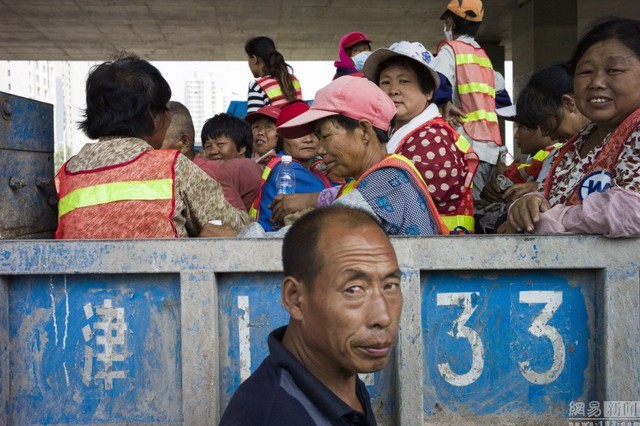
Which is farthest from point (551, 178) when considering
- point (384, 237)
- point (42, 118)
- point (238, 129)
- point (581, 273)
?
point (238, 129)

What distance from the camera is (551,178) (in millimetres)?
2854

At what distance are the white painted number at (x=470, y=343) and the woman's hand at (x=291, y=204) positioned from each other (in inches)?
43.1

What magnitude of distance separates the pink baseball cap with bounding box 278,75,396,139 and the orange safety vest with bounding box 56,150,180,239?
65 cm

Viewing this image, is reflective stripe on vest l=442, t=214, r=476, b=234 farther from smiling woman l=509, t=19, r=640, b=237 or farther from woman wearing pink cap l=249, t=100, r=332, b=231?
woman wearing pink cap l=249, t=100, r=332, b=231

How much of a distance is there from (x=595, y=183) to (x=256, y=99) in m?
3.91

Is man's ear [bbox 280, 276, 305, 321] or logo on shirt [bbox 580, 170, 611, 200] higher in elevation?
logo on shirt [bbox 580, 170, 611, 200]

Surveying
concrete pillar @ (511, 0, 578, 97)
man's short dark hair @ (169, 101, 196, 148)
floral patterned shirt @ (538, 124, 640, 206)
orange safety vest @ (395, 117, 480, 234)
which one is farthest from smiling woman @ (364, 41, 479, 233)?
concrete pillar @ (511, 0, 578, 97)

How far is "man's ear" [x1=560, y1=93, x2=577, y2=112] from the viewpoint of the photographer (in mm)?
3890

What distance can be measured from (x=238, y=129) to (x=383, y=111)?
2638 mm

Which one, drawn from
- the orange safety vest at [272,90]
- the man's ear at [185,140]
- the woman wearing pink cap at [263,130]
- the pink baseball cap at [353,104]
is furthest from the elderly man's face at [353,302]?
the orange safety vest at [272,90]

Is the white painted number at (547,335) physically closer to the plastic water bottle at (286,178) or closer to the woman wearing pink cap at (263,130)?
the plastic water bottle at (286,178)

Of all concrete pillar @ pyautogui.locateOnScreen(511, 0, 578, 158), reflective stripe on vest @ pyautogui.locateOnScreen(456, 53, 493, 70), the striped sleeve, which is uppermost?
concrete pillar @ pyautogui.locateOnScreen(511, 0, 578, 158)

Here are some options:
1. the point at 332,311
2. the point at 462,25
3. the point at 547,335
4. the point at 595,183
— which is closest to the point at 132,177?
the point at 332,311

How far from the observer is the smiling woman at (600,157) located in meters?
2.23
